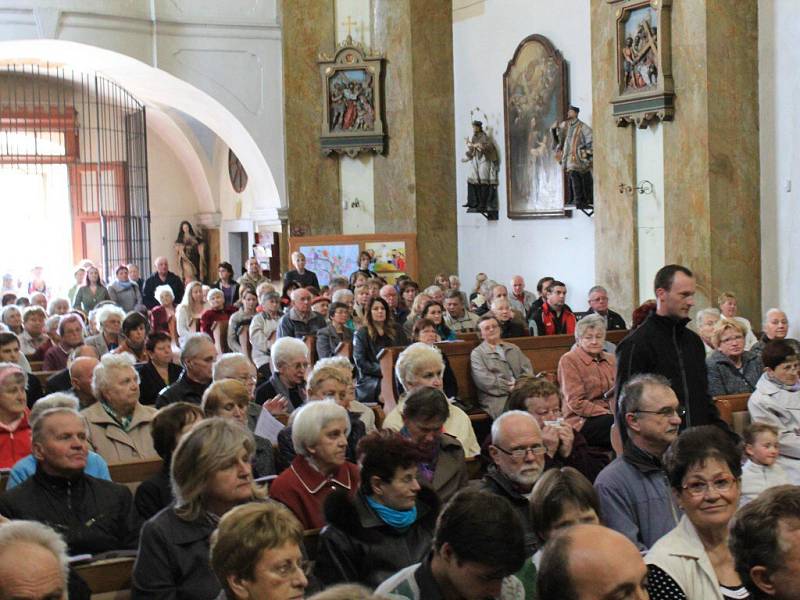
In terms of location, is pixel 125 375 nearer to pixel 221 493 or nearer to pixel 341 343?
pixel 221 493

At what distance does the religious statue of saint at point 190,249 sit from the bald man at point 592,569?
2031 cm

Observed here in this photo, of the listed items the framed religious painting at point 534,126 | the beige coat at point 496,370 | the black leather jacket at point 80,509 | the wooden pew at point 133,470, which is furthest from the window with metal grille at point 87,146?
the black leather jacket at point 80,509

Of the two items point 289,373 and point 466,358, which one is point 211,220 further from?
point 289,373

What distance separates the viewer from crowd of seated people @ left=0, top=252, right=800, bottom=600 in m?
2.87

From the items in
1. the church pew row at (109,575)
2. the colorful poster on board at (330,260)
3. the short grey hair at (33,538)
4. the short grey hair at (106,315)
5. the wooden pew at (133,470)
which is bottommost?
the church pew row at (109,575)

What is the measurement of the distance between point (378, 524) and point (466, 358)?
199 inches

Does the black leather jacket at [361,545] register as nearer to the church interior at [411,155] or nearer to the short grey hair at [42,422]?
the church interior at [411,155]

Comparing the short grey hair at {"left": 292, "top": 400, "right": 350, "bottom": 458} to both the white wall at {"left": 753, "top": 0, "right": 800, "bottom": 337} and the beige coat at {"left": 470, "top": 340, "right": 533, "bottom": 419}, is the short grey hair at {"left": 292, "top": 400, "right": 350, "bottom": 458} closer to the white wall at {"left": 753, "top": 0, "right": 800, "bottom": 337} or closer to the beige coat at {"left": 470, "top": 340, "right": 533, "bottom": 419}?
the beige coat at {"left": 470, "top": 340, "right": 533, "bottom": 419}

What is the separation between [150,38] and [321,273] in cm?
421

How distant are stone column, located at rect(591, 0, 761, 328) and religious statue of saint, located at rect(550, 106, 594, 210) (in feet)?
13.3

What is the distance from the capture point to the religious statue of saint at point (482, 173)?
18.4m

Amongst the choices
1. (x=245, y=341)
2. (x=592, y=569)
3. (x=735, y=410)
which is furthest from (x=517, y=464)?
(x=245, y=341)

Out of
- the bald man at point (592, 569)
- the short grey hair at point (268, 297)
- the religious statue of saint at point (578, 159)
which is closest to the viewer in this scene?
the bald man at point (592, 569)

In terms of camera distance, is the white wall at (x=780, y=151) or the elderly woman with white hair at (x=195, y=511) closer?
the elderly woman with white hair at (x=195, y=511)
